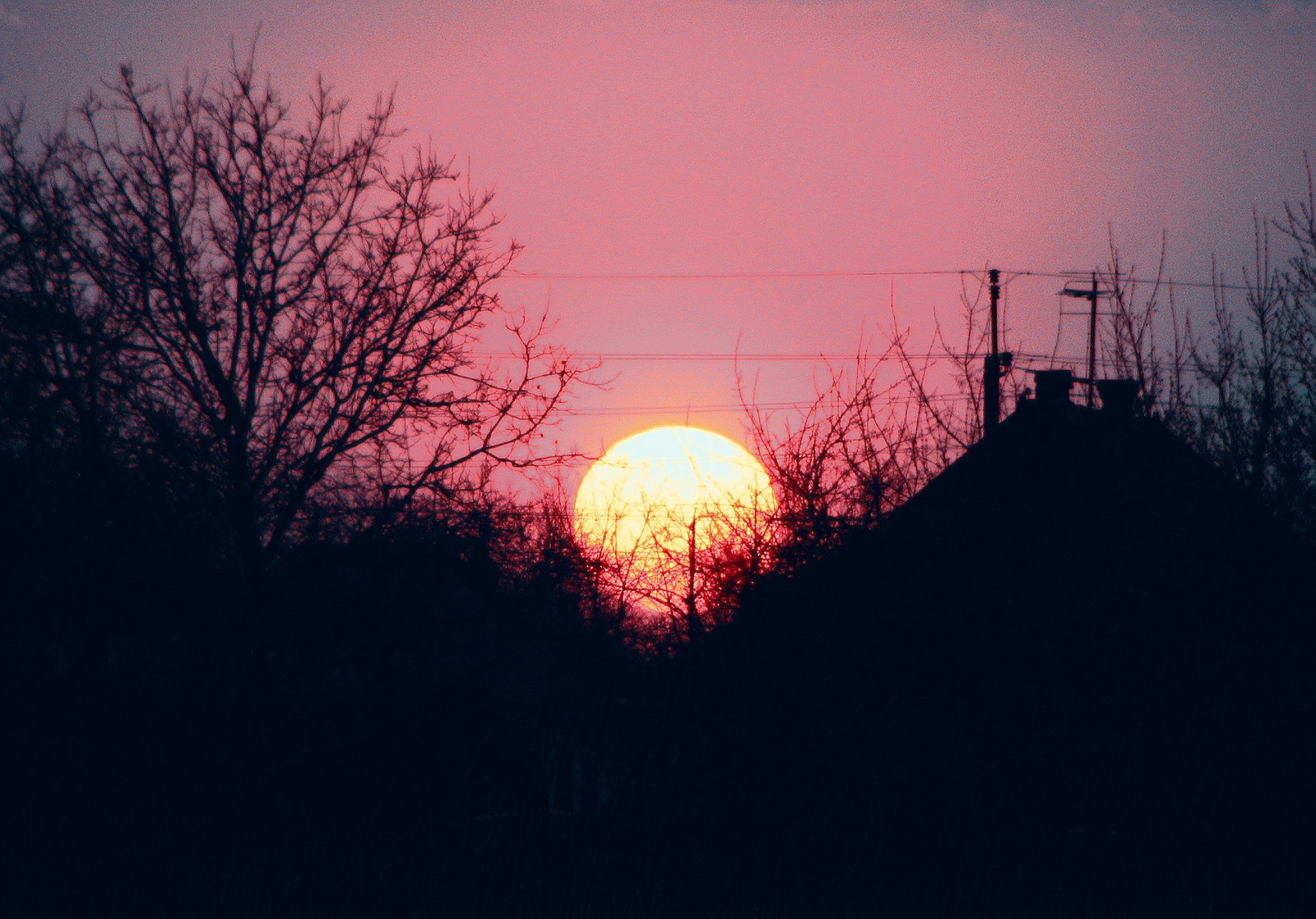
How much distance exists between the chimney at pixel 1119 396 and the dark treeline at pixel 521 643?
7cm

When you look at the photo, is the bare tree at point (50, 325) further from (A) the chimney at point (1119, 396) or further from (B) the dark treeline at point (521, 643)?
(A) the chimney at point (1119, 396)

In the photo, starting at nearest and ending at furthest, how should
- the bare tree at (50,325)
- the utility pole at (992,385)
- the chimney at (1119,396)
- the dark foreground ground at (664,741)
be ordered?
the dark foreground ground at (664,741) → the chimney at (1119,396) → the utility pole at (992,385) → the bare tree at (50,325)

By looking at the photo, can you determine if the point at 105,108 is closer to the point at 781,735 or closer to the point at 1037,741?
the point at 781,735

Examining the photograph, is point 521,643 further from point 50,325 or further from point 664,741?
point 664,741

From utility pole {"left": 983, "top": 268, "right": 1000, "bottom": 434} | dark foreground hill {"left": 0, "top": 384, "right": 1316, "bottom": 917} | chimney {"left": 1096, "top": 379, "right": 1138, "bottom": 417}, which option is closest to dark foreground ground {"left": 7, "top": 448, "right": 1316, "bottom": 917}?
dark foreground hill {"left": 0, "top": 384, "right": 1316, "bottom": 917}

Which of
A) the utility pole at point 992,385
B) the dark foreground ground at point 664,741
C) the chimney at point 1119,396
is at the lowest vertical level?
the dark foreground ground at point 664,741

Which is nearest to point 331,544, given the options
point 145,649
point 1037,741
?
point 145,649

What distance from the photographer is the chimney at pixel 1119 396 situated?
8.45 metres

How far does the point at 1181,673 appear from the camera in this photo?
295 inches

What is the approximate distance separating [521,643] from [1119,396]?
958 cm

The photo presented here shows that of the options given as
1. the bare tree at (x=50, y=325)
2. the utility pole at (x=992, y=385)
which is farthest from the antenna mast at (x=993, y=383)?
the bare tree at (x=50, y=325)

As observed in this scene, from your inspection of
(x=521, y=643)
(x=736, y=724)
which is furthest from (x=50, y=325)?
(x=736, y=724)

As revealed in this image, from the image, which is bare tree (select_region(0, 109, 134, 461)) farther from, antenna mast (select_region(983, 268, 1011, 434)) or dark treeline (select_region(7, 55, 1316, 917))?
antenna mast (select_region(983, 268, 1011, 434))

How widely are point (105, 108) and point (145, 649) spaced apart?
29.6ft
